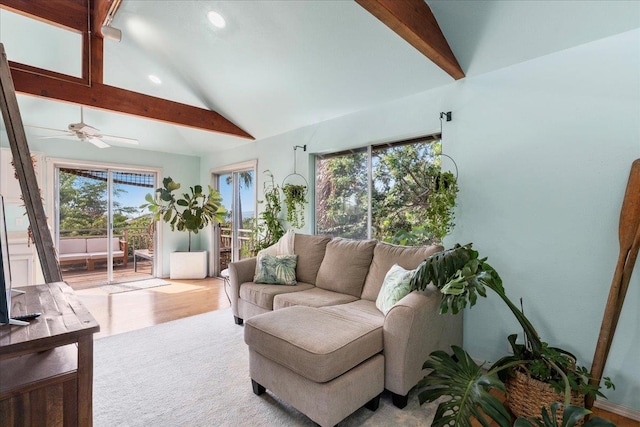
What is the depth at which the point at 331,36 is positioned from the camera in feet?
8.64

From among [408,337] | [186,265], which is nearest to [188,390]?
[408,337]

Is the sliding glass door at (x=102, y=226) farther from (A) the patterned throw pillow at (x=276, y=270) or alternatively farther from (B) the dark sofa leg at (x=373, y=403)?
(B) the dark sofa leg at (x=373, y=403)

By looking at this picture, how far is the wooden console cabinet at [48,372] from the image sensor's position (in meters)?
1.00

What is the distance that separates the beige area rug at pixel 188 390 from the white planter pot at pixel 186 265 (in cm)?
265

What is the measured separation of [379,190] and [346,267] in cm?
98

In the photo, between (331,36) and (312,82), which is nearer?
(331,36)

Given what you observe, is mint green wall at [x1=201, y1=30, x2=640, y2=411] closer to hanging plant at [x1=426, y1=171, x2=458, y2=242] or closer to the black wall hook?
the black wall hook

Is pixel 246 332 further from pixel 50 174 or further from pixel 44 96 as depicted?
pixel 50 174

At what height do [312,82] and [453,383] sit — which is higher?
[312,82]

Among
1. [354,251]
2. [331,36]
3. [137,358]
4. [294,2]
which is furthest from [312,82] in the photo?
[137,358]

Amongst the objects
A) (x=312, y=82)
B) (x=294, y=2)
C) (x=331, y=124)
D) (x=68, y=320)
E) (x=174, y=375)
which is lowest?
(x=174, y=375)

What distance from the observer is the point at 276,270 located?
131 inches

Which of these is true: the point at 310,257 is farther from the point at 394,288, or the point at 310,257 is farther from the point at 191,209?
the point at 191,209

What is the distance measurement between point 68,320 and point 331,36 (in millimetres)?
2621
